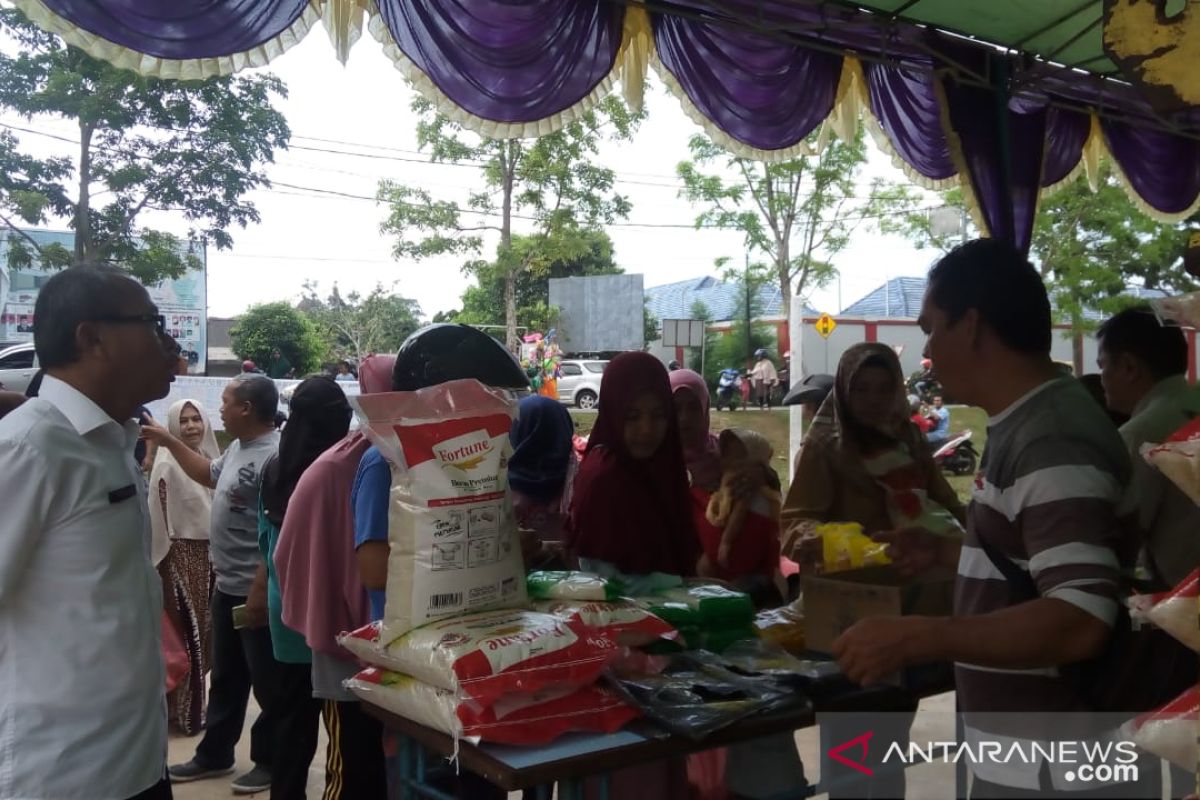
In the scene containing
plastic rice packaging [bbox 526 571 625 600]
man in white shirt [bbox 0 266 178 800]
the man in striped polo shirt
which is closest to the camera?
the man in striped polo shirt

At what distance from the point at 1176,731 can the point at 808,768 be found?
9.28 feet

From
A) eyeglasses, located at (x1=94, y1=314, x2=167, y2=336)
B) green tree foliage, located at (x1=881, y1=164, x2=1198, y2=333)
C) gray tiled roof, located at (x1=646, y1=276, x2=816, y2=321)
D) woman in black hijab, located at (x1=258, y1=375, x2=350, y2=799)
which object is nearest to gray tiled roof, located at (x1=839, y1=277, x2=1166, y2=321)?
gray tiled roof, located at (x1=646, y1=276, x2=816, y2=321)

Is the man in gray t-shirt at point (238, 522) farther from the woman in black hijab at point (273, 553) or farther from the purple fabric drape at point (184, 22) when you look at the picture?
the purple fabric drape at point (184, 22)

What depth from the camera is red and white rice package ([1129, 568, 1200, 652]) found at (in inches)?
39.5

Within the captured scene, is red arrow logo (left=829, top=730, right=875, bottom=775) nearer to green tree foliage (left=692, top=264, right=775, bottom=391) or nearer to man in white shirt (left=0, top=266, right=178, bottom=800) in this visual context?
man in white shirt (left=0, top=266, right=178, bottom=800)

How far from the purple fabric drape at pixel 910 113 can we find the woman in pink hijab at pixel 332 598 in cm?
309

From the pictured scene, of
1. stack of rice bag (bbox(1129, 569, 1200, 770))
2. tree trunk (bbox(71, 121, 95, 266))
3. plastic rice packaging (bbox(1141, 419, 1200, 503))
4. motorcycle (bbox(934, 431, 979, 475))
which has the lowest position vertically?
motorcycle (bbox(934, 431, 979, 475))

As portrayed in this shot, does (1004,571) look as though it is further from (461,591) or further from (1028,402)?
(461,591)

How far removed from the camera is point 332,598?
2404 mm

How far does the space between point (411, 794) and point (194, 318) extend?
19681 mm

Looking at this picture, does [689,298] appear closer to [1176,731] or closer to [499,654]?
[499,654]

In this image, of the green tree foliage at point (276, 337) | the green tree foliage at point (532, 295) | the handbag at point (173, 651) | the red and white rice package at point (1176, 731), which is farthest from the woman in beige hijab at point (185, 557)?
the green tree foliage at point (276, 337)

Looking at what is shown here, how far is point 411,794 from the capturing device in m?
1.97

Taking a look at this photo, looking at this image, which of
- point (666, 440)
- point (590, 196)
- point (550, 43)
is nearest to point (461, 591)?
point (666, 440)
